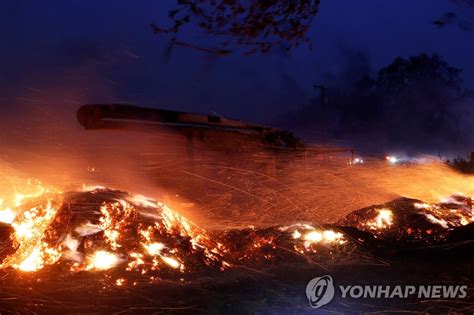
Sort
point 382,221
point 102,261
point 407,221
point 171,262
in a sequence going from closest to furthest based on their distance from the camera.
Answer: point 102,261
point 171,262
point 407,221
point 382,221

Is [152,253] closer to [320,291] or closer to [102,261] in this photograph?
[102,261]

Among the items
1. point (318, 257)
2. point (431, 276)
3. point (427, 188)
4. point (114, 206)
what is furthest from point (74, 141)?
point (427, 188)

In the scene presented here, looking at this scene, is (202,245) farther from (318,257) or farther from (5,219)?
(5,219)

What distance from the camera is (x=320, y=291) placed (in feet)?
17.4

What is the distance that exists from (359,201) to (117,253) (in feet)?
27.1

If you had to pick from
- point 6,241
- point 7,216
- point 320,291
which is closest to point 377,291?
point 320,291

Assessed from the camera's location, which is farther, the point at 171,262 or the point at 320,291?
the point at 171,262

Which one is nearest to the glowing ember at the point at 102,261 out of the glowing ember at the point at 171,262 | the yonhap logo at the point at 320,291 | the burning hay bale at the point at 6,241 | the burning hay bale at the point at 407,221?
the glowing ember at the point at 171,262

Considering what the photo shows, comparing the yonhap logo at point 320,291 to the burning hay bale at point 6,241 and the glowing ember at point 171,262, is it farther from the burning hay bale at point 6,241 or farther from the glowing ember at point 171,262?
the burning hay bale at point 6,241

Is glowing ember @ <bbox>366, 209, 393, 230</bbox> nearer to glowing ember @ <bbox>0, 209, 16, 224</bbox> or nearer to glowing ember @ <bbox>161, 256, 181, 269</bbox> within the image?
glowing ember @ <bbox>161, 256, 181, 269</bbox>

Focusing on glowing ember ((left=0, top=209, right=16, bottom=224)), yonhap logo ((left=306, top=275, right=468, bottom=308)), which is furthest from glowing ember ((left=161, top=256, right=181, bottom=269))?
glowing ember ((left=0, top=209, right=16, bottom=224))

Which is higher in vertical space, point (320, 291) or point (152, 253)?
point (152, 253)

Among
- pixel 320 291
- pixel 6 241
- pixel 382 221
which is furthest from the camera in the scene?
pixel 382 221

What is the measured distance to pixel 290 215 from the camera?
1112cm
